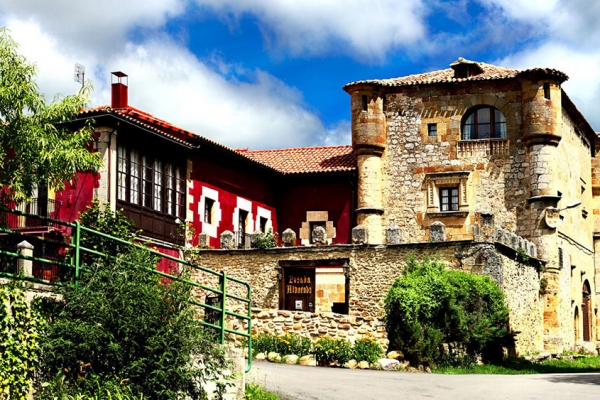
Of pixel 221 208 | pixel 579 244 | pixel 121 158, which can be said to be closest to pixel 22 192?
pixel 121 158

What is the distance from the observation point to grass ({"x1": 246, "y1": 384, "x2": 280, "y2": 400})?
15395 millimetres

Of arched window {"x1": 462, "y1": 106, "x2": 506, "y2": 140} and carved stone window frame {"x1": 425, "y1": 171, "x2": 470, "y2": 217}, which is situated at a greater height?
arched window {"x1": 462, "y1": 106, "x2": 506, "y2": 140}

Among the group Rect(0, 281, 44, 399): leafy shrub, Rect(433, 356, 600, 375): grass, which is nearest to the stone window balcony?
Rect(433, 356, 600, 375): grass

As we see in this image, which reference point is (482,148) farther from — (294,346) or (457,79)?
(294,346)

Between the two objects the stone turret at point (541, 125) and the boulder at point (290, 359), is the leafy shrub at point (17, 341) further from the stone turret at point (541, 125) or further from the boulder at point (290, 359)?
the stone turret at point (541, 125)

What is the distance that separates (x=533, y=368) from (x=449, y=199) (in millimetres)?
10056

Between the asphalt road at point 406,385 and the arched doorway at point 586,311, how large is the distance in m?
18.6

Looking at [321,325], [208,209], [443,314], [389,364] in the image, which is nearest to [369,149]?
[208,209]

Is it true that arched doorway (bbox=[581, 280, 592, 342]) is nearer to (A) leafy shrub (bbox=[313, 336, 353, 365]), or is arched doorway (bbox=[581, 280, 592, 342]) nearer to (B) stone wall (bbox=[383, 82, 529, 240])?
(B) stone wall (bbox=[383, 82, 529, 240])

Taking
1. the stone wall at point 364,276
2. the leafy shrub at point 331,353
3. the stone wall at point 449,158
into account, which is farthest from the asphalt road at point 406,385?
the stone wall at point 449,158

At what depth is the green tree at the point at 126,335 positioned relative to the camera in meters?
12.3

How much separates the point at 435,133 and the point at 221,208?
9.08 metres

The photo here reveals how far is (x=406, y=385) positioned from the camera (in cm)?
1995

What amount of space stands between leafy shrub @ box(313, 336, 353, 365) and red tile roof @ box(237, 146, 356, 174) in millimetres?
13010
